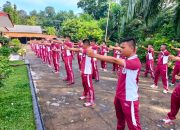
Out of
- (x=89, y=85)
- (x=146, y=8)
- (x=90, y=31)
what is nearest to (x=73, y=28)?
(x=90, y=31)

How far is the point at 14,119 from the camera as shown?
6.30 meters

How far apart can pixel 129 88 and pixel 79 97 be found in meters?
4.02

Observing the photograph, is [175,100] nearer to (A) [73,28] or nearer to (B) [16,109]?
(B) [16,109]

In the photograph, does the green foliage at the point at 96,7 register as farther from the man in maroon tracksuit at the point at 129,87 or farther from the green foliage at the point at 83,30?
the man in maroon tracksuit at the point at 129,87

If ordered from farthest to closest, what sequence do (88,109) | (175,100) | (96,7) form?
(96,7)
(88,109)
(175,100)

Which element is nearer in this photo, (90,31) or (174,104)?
(174,104)

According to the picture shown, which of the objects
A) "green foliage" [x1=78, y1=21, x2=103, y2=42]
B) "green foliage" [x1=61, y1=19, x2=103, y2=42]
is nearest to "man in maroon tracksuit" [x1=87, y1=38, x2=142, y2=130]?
"green foliage" [x1=78, y1=21, x2=103, y2=42]

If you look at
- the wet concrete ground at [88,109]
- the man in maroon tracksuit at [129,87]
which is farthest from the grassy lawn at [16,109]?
the man in maroon tracksuit at [129,87]

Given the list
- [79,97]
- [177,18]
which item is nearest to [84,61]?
[79,97]

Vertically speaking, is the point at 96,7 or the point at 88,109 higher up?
the point at 96,7

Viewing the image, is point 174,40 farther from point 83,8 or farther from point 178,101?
point 83,8

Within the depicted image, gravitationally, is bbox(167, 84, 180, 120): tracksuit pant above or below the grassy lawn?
above

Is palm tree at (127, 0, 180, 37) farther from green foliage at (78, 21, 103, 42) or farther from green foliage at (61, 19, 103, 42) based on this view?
green foliage at (61, 19, 103, 42)

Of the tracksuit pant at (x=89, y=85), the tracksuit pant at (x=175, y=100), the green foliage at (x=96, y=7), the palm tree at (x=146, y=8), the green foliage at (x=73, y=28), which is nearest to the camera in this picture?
the tracksuit pant at (x=175, y=100)
